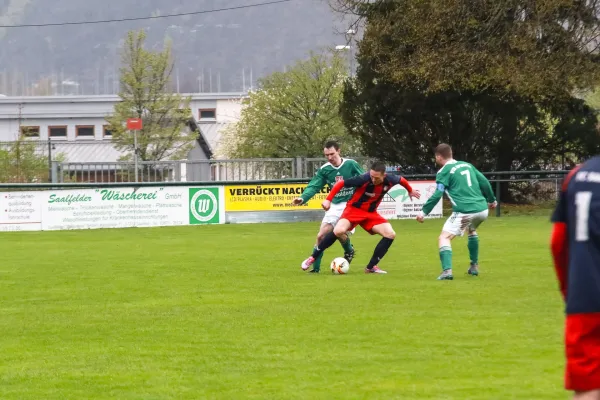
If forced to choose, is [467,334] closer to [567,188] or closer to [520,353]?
[520,353]

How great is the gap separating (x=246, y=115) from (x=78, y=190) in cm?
4442

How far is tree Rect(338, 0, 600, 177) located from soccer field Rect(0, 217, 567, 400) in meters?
15.0

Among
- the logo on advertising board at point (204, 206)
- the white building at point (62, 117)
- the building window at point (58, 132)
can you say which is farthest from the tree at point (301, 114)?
the logo on advertising board at point (204, 206)

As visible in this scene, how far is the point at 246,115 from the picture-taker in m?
75.1

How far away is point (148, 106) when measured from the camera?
219ft

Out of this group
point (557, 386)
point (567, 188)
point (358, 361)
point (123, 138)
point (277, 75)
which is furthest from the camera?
point (277, 75)

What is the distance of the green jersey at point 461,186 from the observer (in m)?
15.4

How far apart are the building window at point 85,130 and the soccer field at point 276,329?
7590 centimetres

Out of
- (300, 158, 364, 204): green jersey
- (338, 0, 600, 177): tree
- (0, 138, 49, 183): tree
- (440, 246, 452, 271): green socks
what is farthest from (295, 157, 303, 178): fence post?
(440, 246, 452, 271): green socks

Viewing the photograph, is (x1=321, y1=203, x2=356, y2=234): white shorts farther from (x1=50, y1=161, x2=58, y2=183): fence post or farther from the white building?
the white building

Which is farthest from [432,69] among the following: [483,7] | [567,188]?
[567,188]

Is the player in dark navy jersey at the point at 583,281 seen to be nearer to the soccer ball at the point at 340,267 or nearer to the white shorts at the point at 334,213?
the soccer ball at the point at 340,267

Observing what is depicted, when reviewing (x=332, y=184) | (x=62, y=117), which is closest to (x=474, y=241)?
(x=332, y=184)

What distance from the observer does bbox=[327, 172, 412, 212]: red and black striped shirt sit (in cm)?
1602
